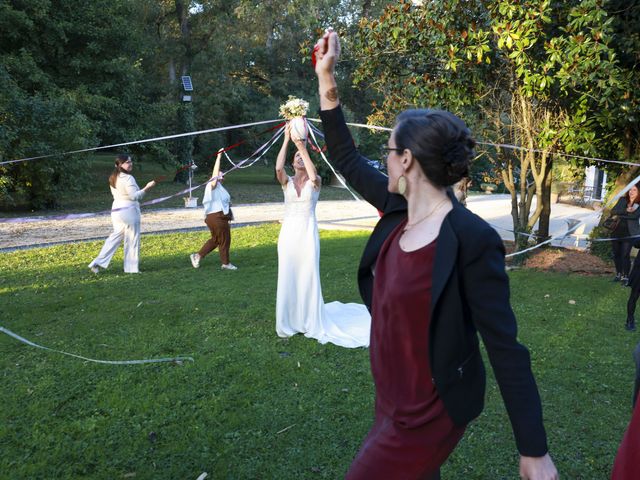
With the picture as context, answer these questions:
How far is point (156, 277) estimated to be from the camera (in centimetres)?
970

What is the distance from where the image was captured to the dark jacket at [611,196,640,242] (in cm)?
941

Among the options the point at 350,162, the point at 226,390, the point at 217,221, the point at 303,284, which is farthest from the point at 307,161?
the point at 217,221

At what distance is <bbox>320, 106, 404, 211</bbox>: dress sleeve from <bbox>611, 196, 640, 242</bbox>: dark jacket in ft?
27.2

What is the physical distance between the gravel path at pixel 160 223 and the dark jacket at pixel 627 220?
782cm

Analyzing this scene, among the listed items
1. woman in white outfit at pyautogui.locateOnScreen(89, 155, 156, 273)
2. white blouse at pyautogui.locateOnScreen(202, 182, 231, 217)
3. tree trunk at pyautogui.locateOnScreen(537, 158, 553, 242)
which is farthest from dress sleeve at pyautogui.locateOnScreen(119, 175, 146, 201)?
tree trunk at pyautogui.locateOnScreen(537, 158, 553, 242)

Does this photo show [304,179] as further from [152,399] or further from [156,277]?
[156,277]

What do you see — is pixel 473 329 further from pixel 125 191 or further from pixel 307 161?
pixel 125 191

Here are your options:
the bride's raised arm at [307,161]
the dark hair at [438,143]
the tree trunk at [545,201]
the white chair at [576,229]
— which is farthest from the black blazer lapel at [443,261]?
the white chair at [576,229]

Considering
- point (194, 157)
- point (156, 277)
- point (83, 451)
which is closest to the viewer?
point (83, 451)

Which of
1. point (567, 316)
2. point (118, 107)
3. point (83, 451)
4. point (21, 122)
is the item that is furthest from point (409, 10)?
point (118, 107)

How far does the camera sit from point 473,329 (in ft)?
6.47

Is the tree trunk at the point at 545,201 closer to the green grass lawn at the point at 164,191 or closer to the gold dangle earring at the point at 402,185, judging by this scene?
the gold dangle earring at the point at 402,185

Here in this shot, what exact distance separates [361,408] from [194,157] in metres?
30.7

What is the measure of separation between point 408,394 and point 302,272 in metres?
4.75
